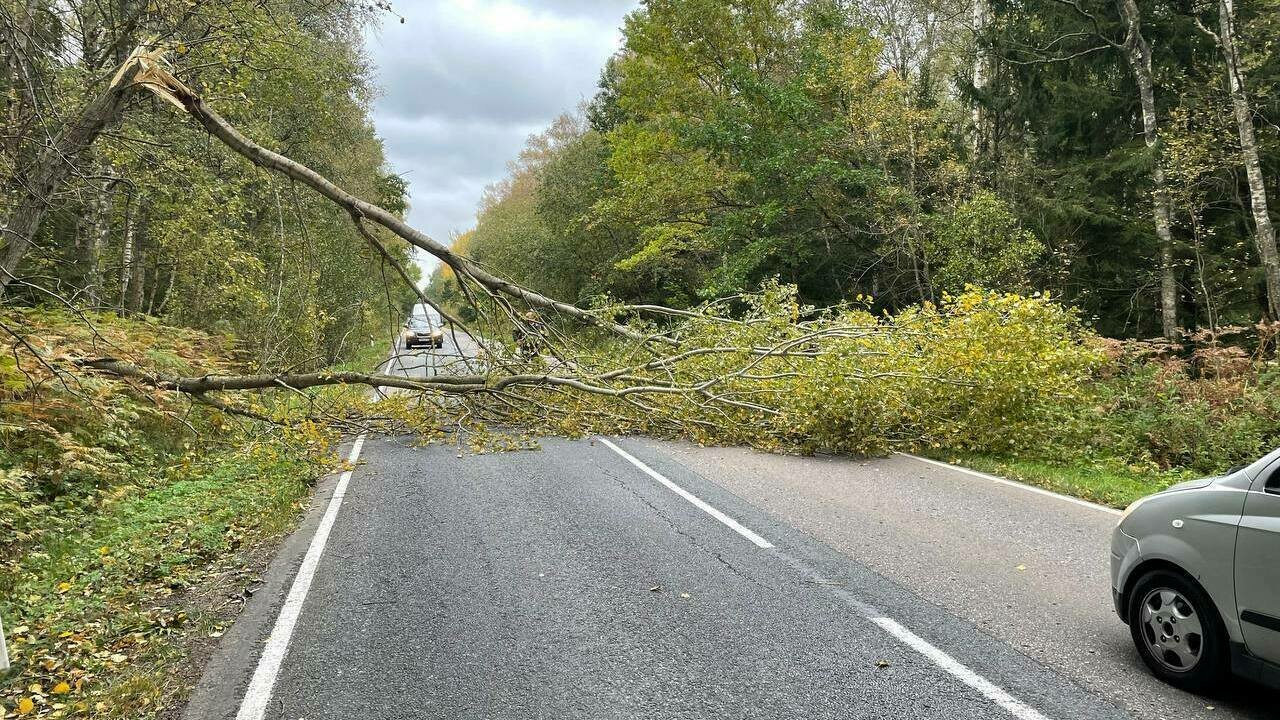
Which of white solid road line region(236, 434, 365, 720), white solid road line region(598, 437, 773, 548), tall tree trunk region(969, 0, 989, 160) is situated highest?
tall tree trunk region(969, 0, 989, 160)

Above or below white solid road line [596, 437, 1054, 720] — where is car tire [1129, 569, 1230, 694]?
above

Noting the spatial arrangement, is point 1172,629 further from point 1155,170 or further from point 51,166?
point 1155,170

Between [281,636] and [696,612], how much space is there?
9.00 feet

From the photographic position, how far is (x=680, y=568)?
5.82 metres

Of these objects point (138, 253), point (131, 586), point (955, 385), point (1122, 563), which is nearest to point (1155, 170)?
point (955, 385)

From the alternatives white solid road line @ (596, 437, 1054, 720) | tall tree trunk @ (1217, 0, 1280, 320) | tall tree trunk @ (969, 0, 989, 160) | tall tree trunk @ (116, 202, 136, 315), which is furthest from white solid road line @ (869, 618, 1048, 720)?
tall tree trunk @ (969, 0, 989, 160)

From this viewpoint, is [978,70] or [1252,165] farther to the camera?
[978,70]

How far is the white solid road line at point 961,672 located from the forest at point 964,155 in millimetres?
6259

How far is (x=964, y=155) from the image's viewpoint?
23125 mm

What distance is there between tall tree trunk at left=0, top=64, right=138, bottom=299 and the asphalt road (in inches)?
162

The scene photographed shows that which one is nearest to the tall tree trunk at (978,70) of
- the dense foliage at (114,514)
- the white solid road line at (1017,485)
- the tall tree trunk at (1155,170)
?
the tall tree trunk at (1155,170)

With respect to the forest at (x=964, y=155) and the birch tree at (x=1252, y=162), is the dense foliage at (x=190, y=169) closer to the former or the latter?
the forest at (x=964, y=155)

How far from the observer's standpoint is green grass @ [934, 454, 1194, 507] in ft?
26.8

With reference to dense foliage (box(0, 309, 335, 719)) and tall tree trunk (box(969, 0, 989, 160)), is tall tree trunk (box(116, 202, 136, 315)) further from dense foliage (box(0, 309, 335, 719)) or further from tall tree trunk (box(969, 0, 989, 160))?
tall tree trunk (box(969, 0, 989, 160))
